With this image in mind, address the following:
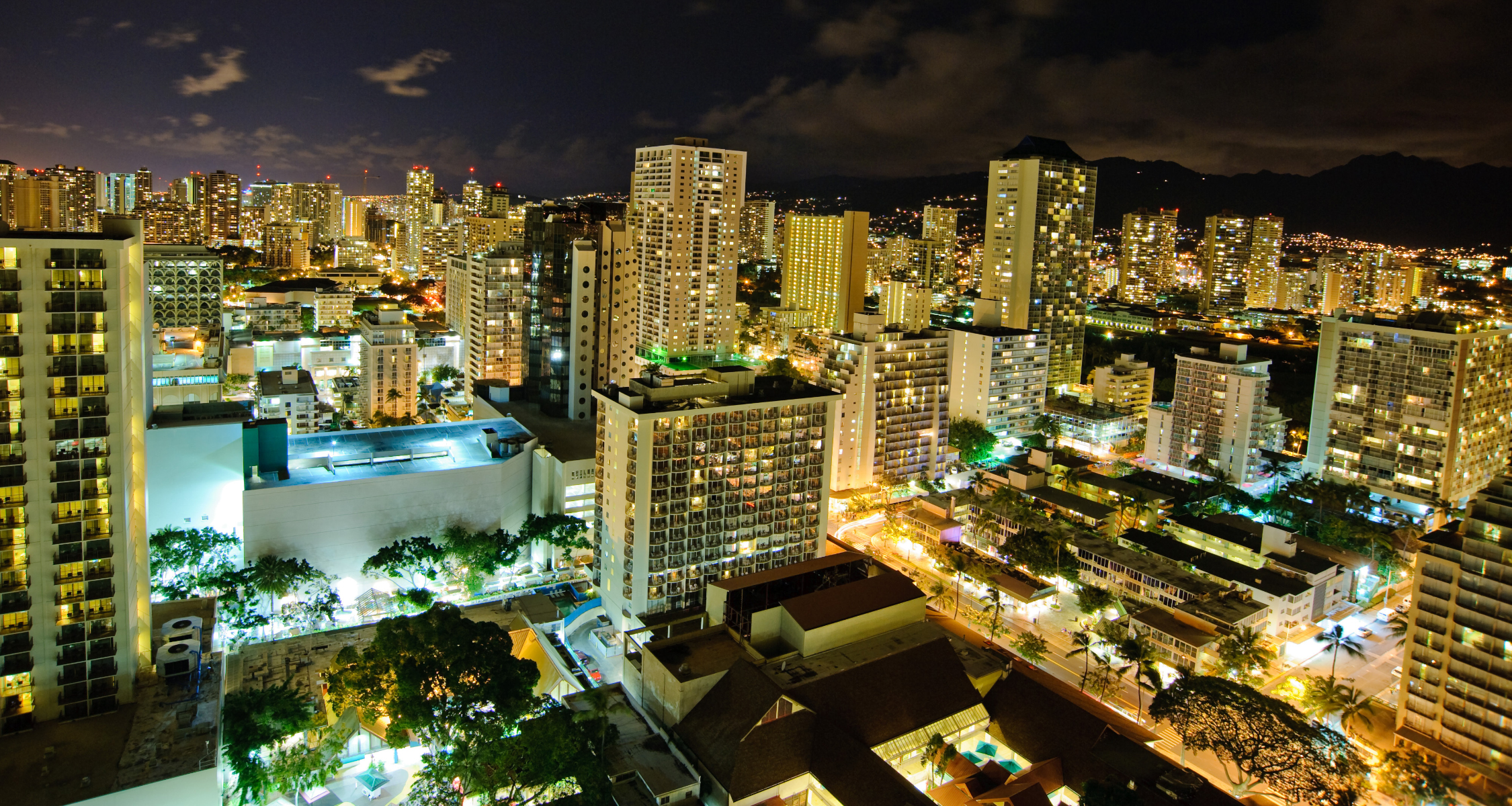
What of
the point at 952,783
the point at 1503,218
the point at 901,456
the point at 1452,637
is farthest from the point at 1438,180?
the point at 952,783

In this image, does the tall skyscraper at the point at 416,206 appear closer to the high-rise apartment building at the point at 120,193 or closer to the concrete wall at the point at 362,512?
the high-rise apartment building at the point at 120,193

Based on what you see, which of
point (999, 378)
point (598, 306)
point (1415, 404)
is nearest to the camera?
point (1415, 404)

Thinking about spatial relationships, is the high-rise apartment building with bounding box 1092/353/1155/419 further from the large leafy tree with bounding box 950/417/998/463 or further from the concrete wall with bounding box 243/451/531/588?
the concrete wall with bounding box 243/451/531/588

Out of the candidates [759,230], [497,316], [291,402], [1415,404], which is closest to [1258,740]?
[1415,404]

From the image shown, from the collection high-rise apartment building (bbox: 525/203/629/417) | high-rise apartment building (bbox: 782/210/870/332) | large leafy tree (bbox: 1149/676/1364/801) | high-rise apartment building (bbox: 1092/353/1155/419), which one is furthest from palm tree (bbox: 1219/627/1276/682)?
high-rise apartment building (bbox: 782/210/870/332)

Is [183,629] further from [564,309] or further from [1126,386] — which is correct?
[1126,386]

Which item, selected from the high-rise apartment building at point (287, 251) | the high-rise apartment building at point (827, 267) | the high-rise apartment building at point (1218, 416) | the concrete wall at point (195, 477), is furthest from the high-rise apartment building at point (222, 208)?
the high-rise apartment building at point (1218, 416)
